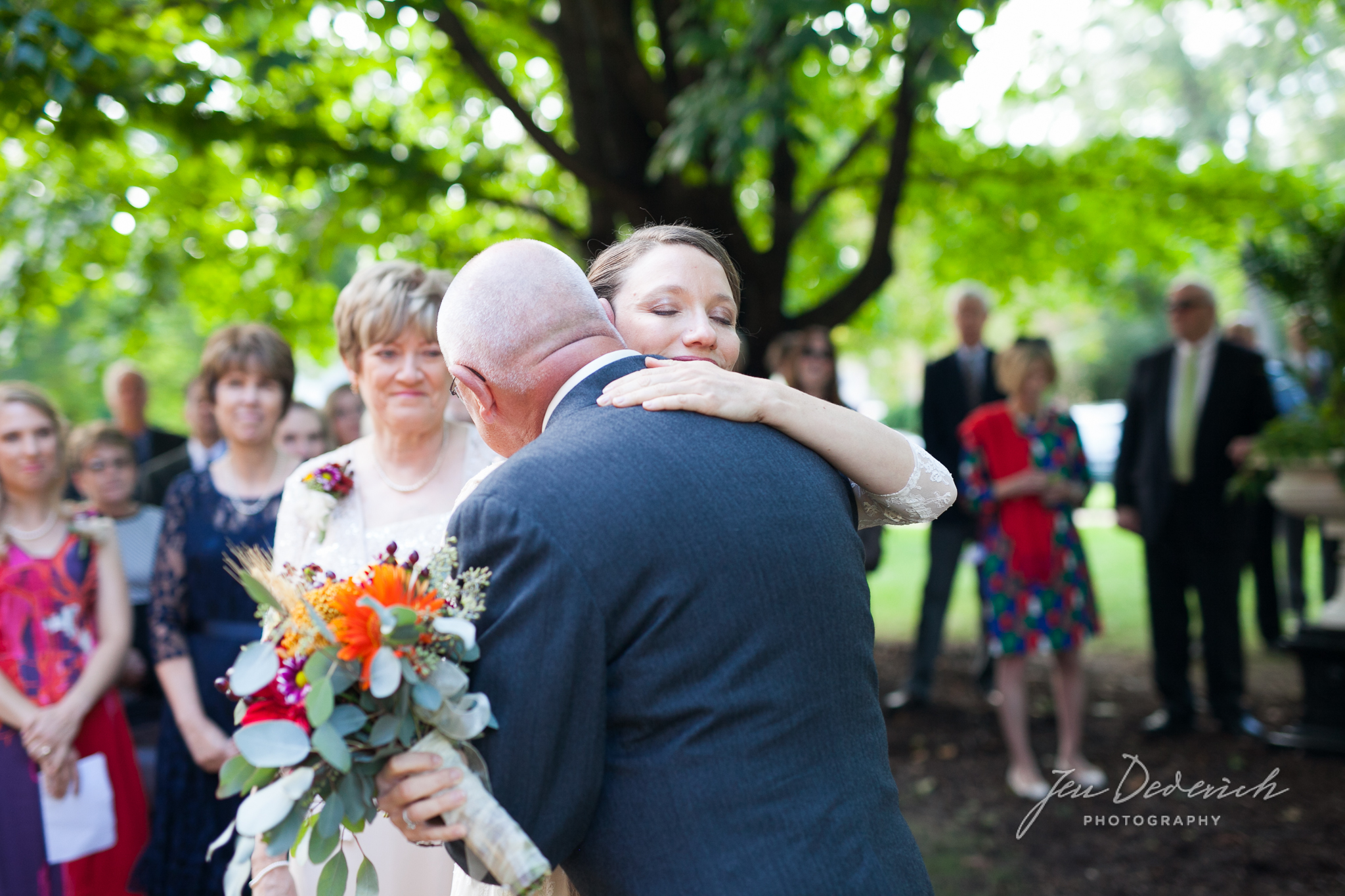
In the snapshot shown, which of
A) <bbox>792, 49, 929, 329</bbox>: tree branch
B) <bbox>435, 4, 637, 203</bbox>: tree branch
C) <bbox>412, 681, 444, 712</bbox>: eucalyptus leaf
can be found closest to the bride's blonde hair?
<bbox>435, 4, 637, 203</bbox>: tree branch

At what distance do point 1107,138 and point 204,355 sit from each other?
23.2ft

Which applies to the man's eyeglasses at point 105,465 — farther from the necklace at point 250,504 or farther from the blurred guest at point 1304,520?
the blurred guest at point 1304,520

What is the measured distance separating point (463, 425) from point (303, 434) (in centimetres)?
246

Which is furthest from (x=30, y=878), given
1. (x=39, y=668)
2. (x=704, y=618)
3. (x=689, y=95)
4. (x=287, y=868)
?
(x=689, y=95)

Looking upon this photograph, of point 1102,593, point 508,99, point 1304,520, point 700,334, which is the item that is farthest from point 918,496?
point 1102,593

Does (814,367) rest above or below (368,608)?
above

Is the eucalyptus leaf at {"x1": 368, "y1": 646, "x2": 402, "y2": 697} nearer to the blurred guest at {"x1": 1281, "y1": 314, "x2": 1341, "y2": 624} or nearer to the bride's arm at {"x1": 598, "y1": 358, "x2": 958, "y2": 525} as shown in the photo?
the bride's arm at {"x1": 598, "y1": 358, "x2": 958, "y2": 525}

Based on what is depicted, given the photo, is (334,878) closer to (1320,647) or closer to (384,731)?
(384,731)

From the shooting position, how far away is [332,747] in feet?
4.33

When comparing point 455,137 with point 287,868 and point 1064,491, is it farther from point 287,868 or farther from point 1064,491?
point 287,868

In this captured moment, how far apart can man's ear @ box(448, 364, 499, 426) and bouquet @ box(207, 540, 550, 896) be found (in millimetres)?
320

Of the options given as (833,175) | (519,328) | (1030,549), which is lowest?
(1030,549)

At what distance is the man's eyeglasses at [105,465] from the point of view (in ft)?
16.8
